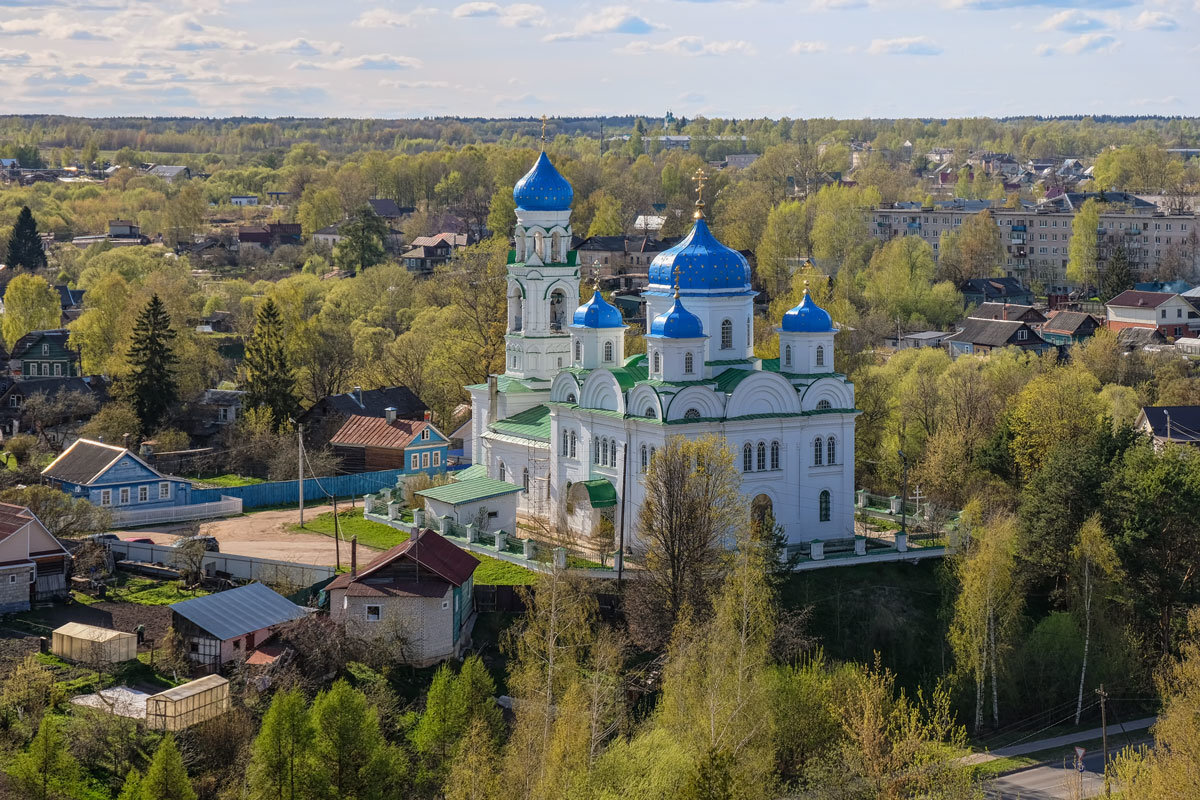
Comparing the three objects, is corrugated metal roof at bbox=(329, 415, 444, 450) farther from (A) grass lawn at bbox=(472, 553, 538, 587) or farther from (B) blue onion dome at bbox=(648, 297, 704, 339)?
(B) blue onion dome at bbox=(648, 297, 704, 339)

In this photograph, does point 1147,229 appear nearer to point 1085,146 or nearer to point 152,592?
point 152,592

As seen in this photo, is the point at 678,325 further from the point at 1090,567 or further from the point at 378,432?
the point at 378,432

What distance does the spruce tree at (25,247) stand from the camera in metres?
75.5

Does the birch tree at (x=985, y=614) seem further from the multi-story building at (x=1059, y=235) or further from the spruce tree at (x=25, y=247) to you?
the spruce tree at (x=25, y=247)

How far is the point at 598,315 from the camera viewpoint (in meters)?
32.4

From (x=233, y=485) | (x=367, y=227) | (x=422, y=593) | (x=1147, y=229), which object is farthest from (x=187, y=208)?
(x=422, y=593)

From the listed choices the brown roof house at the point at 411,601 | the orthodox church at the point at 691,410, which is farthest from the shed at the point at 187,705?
the orthodox church at the point at 691,410

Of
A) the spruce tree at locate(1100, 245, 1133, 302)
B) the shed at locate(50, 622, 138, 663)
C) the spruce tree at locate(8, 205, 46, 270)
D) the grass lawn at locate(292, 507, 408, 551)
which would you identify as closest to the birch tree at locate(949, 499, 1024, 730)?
the grass lawn at locate(292, 507, 408, 551)

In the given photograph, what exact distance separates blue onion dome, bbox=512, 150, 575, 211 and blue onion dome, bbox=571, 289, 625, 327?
293 cm

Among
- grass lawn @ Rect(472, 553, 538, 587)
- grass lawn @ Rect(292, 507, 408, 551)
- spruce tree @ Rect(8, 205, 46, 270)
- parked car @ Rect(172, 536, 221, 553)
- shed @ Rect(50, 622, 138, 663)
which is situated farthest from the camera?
spruce tree @ Rect(8, 205, 46, 270)

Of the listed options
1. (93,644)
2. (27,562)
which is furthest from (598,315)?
(93,644)

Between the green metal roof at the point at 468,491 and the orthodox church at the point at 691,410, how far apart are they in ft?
2.67

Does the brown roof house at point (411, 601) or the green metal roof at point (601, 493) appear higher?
the green metal roof at point (601, 493)

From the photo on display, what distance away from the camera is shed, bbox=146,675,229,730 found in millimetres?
22609
